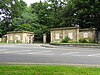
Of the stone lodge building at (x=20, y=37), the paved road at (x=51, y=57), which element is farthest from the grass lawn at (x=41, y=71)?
the stone lodge building at (x=20, y=37)

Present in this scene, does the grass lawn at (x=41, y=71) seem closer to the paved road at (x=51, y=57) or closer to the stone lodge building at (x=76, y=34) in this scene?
the paved road at (x=51, y=57)

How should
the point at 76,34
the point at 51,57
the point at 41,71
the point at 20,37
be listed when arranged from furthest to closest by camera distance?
A: the point at 20,37 → the point at 76,34 → the point at 51,57 → the point at 41,71

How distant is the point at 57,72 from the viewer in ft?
34.0


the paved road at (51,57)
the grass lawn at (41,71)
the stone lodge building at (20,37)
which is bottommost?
the paved road at (51,57)

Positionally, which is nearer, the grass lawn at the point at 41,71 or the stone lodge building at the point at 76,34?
the grass lawn at the point at 41,71

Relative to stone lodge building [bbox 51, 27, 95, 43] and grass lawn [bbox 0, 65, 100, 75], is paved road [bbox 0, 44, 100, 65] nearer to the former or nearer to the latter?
grass lawn [bbox 0, 65, 100, 75]

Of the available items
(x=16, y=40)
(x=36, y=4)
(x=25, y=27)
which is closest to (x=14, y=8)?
(x=16, y=40)

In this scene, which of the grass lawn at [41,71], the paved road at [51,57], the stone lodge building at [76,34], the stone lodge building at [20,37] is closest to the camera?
the grass lawn at [41,71]

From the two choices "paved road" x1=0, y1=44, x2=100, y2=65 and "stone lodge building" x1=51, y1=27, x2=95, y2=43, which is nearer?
"paved road" x1=0, y1=44, x2=100, y2=65

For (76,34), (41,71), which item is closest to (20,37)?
(76,34)

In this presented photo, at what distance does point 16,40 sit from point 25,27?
8.07m

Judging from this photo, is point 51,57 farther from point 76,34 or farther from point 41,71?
point 76,34

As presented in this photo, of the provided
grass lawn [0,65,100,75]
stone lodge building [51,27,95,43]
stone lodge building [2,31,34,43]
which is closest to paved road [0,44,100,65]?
grass lawn [0,65,100,75]

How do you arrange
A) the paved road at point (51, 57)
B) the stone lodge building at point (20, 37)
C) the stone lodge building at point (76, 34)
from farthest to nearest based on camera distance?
1. the stone lodge building at point (20, 37)
2. the stone lodge building at point (76, 34)
3. the paved road at point (51, 57)
